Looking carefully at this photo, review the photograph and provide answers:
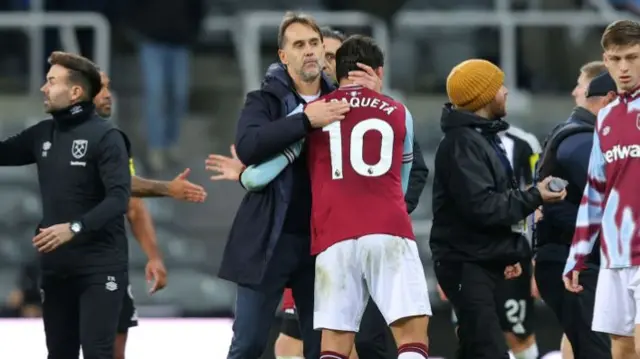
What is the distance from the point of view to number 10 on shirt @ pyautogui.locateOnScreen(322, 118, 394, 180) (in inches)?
240

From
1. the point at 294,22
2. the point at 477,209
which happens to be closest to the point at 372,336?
the point at 477,209

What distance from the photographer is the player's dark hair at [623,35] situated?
6184 millimetres

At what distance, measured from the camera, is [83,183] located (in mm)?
6918

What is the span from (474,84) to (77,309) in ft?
6.84

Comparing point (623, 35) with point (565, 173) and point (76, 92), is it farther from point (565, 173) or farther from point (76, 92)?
point (76, 92)

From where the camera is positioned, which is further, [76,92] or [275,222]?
[76,92]

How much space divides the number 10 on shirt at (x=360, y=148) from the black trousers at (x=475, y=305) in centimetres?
94

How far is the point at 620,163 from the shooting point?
6.21m

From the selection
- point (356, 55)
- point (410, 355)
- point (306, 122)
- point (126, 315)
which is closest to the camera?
point (410, 355)

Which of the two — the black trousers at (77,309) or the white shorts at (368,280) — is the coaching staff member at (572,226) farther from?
the black trousers at (77,309)

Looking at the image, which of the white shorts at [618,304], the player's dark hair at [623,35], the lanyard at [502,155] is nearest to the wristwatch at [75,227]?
the lanyard at [502,155]

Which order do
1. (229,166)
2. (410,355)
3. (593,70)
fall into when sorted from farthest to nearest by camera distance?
(593,70), (229,166), (410,355)

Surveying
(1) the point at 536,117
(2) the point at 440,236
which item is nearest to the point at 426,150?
(1) the point at 536,117

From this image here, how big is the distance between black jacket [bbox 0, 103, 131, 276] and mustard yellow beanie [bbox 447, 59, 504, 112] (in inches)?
61.0
